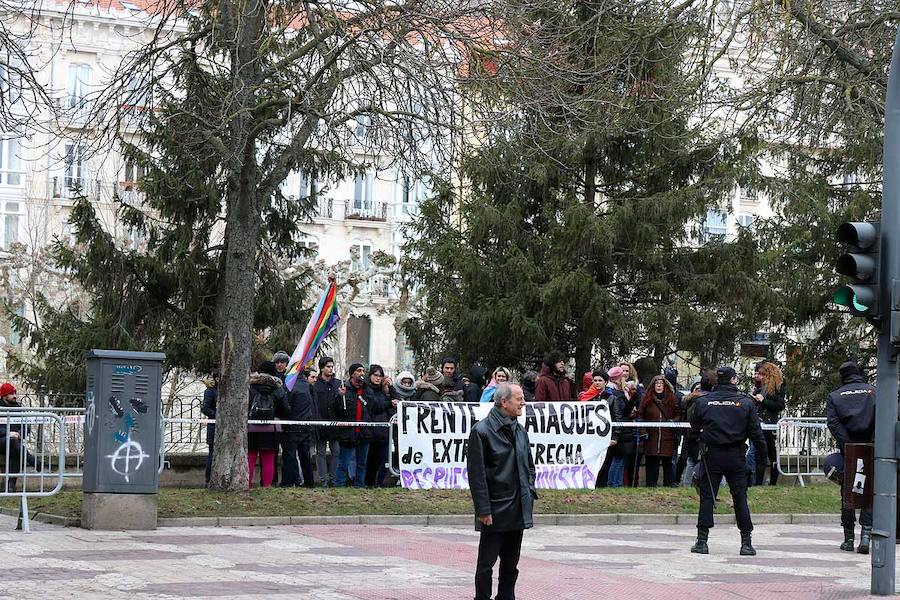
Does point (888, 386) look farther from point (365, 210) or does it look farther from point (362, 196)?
point (362, 196)

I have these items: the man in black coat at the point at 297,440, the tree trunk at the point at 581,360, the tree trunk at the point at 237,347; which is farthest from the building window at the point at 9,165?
the tree trunk at the point at 237,347

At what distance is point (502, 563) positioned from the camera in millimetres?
10281

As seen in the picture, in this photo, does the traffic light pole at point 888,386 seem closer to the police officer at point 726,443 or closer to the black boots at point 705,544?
the police officer at point 726,443

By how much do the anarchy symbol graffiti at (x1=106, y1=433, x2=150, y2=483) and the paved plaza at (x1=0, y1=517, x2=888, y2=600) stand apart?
2.22 ft

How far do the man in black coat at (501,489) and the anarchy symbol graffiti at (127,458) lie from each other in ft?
20.1

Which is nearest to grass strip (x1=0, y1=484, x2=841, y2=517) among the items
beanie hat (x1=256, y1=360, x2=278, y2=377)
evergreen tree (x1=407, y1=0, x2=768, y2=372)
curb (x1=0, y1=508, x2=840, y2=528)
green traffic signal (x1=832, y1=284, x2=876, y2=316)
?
curb (x1=0, y1=508, x2=840, y2=528)

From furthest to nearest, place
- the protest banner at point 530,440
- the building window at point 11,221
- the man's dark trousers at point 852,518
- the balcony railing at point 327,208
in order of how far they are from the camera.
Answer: the balcony railing at point 327,208
the building window at point 11,221
the protest banner at point 530,440
the man's dark trousers at point 852,518

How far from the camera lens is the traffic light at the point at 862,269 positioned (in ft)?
38.2

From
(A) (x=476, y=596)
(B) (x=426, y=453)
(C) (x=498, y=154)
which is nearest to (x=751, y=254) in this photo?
(C) (x=498, y=154)

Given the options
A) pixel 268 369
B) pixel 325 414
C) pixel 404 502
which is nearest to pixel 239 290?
pixel 268 369

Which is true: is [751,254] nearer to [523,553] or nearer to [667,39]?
[667,39]

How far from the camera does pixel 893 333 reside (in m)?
11.6

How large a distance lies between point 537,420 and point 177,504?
585 cm

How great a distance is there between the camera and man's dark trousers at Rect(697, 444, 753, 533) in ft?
48.4
